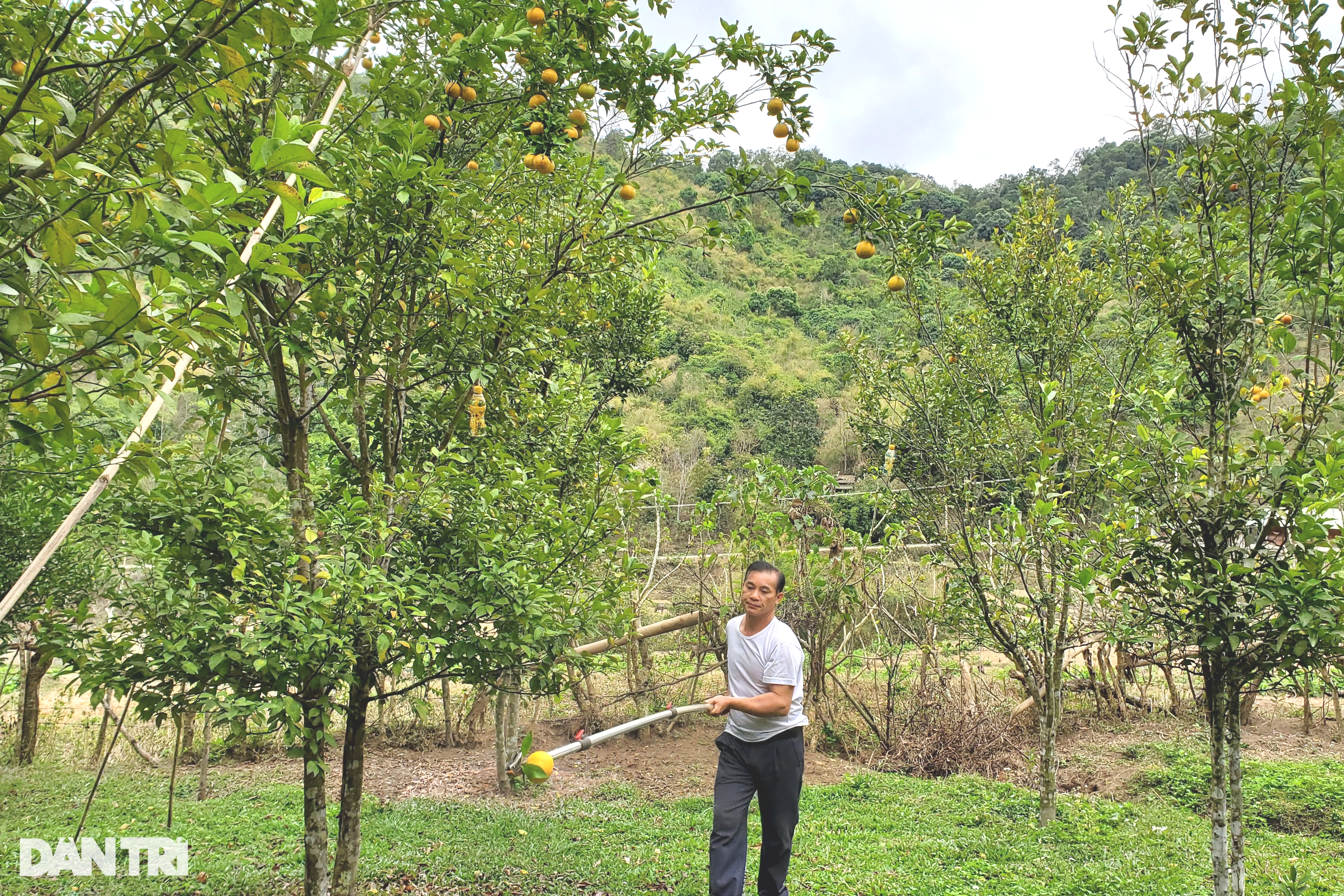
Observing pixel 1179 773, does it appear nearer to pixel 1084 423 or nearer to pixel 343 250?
pixel 1084 423

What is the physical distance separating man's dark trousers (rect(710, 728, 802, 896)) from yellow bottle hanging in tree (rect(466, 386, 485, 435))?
1.50 meters

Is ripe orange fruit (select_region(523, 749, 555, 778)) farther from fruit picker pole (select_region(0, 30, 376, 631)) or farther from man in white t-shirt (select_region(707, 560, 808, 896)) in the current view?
man in white t-shirt (select_region(707, 560, 808, 896))

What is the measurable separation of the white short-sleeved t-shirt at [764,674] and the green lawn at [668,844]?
142cm

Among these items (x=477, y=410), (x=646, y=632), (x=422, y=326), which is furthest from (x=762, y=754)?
(x=422, y=326)

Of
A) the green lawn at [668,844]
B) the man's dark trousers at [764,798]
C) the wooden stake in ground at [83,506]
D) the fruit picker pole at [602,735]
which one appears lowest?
the green lawn at [668,844]

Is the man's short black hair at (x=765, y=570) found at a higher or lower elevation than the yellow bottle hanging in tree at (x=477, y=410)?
lower

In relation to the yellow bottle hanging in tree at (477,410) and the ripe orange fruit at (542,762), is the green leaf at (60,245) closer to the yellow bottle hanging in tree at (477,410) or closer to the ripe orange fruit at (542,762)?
the ripe orange fruit at (542,762)

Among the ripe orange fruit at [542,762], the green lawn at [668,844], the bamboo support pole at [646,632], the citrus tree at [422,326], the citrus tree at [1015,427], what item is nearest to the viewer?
the ripe orange fruit at [542,762]

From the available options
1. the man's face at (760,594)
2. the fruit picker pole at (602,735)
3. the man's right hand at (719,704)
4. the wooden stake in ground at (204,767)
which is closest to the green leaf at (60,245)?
the fruit picker pole at (602,735)

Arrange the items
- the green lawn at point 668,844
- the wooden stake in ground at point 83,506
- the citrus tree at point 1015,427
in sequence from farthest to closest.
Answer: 1. the citrus tree at point 1015,427
2. the green lawn at point 668,844
3. the wooden stake in ground at point 83,506

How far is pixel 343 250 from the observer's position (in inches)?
99.5

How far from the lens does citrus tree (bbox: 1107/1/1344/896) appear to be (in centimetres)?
227

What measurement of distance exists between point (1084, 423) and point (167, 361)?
4.13 m

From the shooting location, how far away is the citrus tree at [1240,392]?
2.27 m
